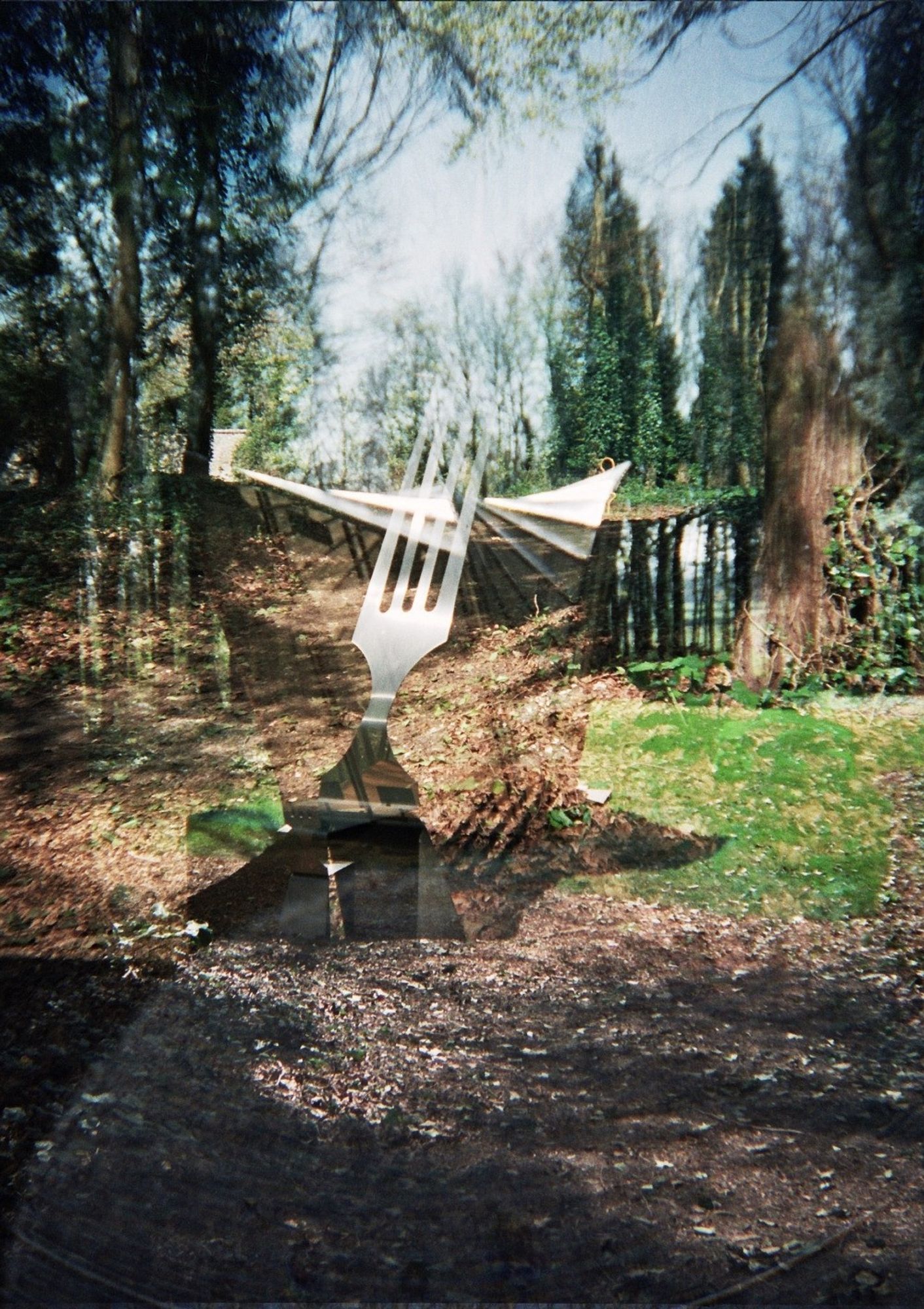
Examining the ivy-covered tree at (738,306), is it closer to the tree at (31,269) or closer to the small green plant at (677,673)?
the small green plant at (677,673)

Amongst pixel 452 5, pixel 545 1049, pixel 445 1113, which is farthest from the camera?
pixel 452 5

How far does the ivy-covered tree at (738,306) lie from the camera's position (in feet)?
5.73

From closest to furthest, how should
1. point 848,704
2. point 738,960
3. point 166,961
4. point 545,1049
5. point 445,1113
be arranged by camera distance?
point 445,1113, point 545,1049, point 166,961, point 738,960, point 848,704

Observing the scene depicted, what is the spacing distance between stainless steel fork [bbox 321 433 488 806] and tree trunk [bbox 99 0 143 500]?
22.4 inches

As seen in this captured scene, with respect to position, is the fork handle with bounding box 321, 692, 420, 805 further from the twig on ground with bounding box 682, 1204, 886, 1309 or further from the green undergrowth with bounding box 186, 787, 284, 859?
the twig on ground with bounding box 682, 1204, 886, 1309

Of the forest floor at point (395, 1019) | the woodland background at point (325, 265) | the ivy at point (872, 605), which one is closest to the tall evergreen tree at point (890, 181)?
the woodland background at point (325, 265)

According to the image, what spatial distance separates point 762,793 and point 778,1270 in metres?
1.23

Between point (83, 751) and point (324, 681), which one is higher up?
point (324, 681)

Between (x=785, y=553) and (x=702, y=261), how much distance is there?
0.77 meters

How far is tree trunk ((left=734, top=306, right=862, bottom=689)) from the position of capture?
185cm

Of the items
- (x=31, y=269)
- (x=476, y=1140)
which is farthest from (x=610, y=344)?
(x=476, y=1140)

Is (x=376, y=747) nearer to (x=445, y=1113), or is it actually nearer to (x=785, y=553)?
(x=445, y=1113)

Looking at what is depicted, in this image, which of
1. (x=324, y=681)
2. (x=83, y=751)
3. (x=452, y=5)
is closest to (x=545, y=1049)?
(x=324, y=681)

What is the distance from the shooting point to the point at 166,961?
118 centimetres
